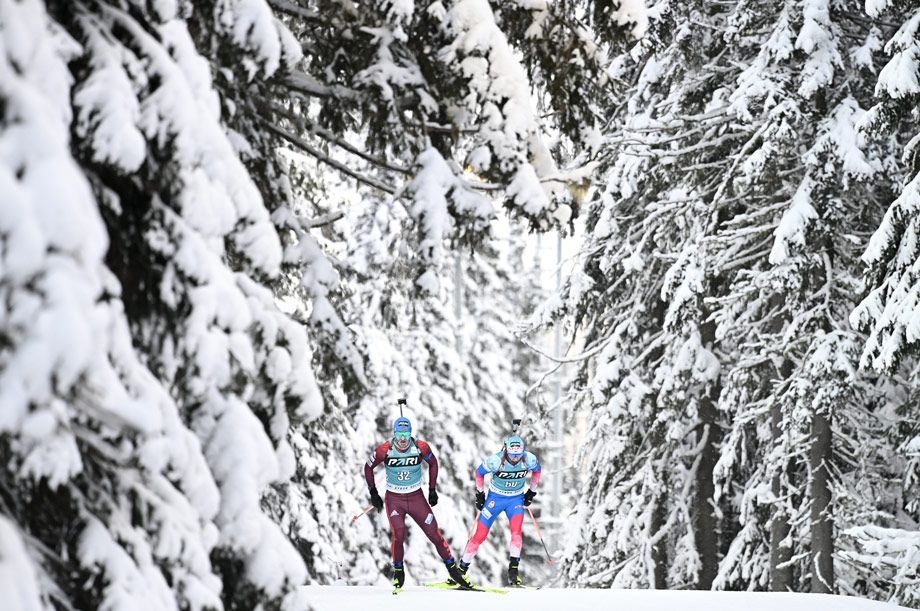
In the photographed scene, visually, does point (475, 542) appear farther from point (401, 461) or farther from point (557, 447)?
point (557, 447)

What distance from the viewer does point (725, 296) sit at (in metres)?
13.7

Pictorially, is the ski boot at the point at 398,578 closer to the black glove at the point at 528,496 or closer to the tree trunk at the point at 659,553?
the black glove at the point at 528,496

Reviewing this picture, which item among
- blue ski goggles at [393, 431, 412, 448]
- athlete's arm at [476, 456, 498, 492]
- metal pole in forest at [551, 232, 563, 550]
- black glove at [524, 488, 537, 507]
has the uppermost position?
blue ski goggles at [393, 431, 412, 448]

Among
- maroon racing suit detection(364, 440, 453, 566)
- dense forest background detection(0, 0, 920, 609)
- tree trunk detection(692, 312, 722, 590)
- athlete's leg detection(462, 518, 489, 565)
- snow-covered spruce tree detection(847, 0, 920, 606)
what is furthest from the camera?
tree trunk detection(692, 312, 722, 590)

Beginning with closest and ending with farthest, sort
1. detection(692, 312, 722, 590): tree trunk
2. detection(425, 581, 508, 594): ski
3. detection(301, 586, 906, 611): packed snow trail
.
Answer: detection(301, 586, 906, 611): packed snow trail
detection(425, 581, 508, 594): ski
detection(692, 312, 722, 590): tree trunk

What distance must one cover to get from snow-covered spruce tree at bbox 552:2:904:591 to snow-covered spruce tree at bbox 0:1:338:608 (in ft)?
27.3

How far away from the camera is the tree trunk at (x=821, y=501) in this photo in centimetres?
1259

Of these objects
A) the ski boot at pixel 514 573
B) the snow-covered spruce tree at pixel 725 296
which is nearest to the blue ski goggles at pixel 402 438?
the ski boot at pixel 514 573

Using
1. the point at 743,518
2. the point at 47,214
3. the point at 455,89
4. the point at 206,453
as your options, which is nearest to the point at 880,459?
the point at 743,518

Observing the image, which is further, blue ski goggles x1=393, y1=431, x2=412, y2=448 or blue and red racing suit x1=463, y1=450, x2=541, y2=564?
blue and red racing suit x1=463, y1=450, x2=541, y2=564

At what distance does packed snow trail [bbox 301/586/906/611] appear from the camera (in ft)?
30.1

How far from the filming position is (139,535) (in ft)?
11.1

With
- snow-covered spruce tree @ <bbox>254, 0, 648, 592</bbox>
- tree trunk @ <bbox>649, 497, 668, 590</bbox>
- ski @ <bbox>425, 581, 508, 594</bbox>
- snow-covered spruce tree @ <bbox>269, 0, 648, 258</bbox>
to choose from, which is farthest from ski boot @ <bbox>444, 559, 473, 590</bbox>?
tree trunk @ <bbox>649, 497, 668, 590</bbox>

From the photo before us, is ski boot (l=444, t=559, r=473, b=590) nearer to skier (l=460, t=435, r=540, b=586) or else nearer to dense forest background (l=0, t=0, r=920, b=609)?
skier (l=460, t=435, r=540, b=586)
